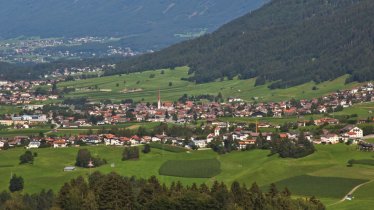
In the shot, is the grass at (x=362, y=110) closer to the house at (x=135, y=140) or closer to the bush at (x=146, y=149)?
the house at (x=135, y=140)

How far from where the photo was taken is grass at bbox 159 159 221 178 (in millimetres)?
79125

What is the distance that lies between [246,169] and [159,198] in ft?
73.9

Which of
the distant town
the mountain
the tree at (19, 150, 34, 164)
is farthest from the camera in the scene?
the mountain

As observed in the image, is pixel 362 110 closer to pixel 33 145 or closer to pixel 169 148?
pixel 169 148

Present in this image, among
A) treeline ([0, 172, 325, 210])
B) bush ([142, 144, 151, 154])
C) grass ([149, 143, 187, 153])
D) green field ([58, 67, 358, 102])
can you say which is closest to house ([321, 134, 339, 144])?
grass ([149, 143, 187, 153])

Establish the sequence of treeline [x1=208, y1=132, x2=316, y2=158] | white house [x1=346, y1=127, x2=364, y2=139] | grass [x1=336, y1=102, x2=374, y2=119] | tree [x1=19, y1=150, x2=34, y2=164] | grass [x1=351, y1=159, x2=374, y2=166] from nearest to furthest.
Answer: grass [x1=351, y1=159, x2=374, y2=166] → treeline [x1=208, y1=132, x2=316, y2=158] → tree [x1=19, y1=150, x2=34, y2=164] → white house [x1=346, y1=127, x2=364, y2=139] → grass [x1=336, y1=102, x2=374, y2=119]

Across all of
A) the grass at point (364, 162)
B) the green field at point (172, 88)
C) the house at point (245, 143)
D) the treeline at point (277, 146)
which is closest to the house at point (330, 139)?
the treeline at point (277, 146)

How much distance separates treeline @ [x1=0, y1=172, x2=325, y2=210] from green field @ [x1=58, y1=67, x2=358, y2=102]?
85.5 metres

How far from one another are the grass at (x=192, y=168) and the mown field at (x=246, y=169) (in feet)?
2.12

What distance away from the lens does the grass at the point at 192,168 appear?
7912 cm

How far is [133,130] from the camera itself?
109 m

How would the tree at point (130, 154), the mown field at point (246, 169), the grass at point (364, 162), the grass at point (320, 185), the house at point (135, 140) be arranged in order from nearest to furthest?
the grass at point (320, 185)
the mown field at point (246, 169)
the grass at point (364, 162)
the tree at point (130, 154)
the house at point (135, 140)

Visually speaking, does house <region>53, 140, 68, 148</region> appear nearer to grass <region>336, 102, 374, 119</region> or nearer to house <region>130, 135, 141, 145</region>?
house <region>130, 135, 141, 145</region>

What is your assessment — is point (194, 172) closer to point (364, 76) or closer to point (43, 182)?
point (43, 182)
